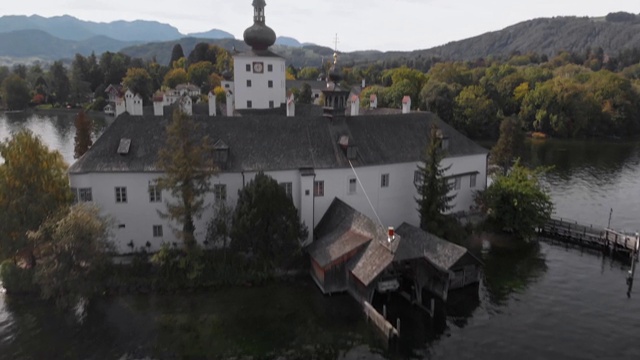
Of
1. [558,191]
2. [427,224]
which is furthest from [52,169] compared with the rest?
[558,191]

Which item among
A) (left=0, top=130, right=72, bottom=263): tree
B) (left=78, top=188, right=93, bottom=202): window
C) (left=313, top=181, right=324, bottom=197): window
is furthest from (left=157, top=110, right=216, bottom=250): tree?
(left=313, top=181, right=324, bottom=197): window

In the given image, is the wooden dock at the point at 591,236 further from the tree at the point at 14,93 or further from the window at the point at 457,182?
the tree at the point at 14,93

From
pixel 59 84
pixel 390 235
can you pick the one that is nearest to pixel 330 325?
pixel 390 235

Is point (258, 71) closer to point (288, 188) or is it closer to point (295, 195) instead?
point (288, 188)

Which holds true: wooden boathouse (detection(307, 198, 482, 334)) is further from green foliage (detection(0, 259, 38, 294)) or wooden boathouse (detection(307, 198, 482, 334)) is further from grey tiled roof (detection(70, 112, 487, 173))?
green foliage (detection(0, 259, 38, 294))

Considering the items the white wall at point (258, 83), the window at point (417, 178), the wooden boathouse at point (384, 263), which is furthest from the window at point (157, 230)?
the white wall at point (258, 83)
